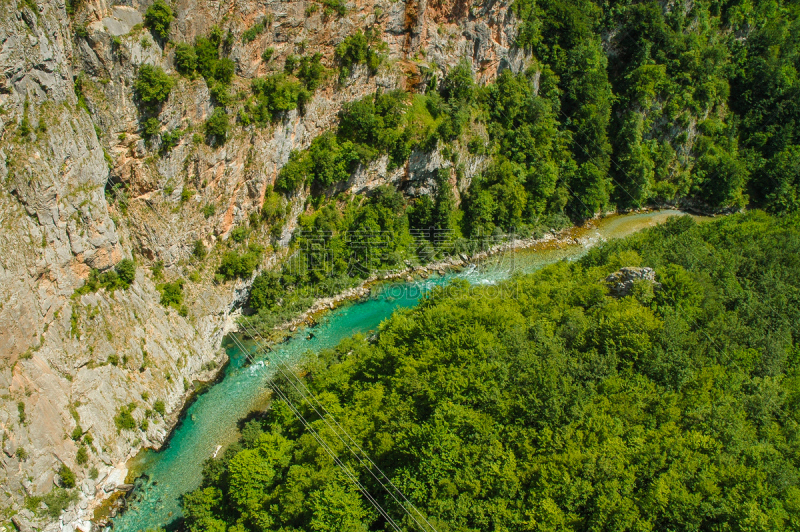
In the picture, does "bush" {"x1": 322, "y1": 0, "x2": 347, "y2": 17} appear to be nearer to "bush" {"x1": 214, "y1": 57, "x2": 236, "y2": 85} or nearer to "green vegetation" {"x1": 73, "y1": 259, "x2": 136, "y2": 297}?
"bush" {"x1": 214, "y1": 57, "x2": 236, "y2": 85}

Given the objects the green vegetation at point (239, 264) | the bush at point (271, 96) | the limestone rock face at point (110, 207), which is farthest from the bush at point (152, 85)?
the green vegetation at point (239, 264)

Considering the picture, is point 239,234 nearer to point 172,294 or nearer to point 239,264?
point 239,264

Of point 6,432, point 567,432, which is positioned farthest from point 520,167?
point 6,432

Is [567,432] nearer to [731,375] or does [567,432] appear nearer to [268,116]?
[731,375]

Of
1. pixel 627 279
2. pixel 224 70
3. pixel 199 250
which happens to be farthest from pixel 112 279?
pixel 627 279

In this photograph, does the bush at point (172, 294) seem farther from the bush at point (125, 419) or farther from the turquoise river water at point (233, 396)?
the bush at point (125, 419)

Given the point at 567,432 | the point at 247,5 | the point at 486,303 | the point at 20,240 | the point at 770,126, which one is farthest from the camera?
the point at 770,126

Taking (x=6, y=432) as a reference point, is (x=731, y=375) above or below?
below

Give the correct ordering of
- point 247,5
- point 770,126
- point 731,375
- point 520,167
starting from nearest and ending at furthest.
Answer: point 731,375 < point 247,5 < point 520,167 < point 770,126
